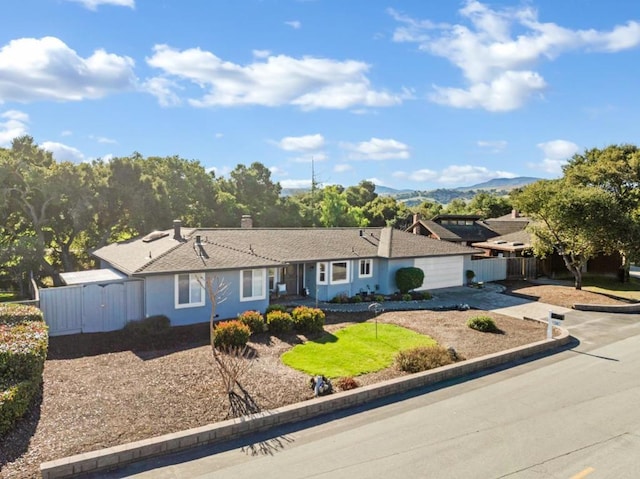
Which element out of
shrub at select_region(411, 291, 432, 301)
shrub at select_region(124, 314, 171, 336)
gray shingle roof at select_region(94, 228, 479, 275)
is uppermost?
gray shingle roof at select_region(94, 228, 479, 275)

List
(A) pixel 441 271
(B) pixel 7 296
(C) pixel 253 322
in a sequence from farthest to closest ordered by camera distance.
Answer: (A) pixel 441 271 → (B) pixel 7 296 → (C) pixel 253 322

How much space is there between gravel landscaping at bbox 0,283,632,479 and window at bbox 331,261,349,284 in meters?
5.74

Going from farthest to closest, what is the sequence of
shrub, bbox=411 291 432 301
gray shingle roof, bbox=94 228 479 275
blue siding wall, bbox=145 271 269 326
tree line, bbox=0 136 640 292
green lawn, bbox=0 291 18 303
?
tree line, bbox=0 136 640 292 < green lawn, bbox=0 291 18 303 < shrub, bbox=411 291 432 301 < gray shingle roof, bbox=94 228 479 275 < blue siding wall, bbox=145 271 269 326

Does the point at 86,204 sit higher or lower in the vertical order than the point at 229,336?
higher

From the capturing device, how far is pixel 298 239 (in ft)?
83.0

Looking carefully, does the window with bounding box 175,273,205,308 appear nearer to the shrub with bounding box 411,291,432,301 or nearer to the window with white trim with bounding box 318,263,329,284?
the window with white trim with bounding box 318,263,329,284

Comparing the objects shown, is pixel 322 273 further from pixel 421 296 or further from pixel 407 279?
pixel 421 296

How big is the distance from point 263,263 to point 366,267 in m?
7.57

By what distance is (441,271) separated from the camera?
2730 cm

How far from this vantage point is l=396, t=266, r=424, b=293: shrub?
24438mm

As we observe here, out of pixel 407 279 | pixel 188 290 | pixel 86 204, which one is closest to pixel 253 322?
pixel 188 290

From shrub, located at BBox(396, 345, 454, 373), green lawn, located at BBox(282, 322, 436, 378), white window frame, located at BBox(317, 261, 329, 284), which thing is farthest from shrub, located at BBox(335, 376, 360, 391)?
white window frame, located at BBox(317, 261, 329, 284)

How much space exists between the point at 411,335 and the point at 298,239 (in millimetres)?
10392

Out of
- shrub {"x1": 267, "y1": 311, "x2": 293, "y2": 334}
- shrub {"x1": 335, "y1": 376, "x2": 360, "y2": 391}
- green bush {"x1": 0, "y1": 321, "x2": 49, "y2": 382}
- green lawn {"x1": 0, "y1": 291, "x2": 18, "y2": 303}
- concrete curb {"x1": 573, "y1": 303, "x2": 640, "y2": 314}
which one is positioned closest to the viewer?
green bush {"x1": 0, "y1": 321, "x2": 49, "y2": 382}
